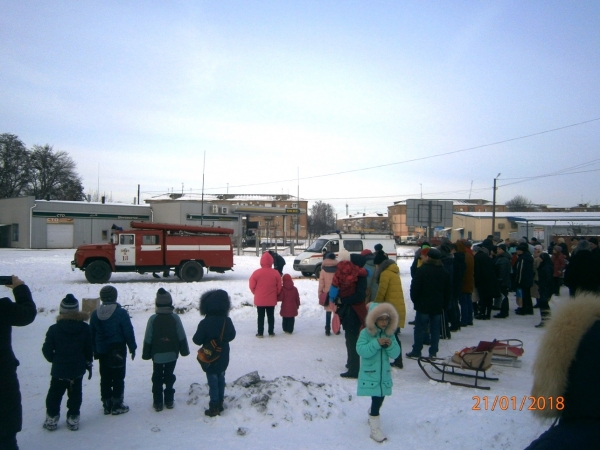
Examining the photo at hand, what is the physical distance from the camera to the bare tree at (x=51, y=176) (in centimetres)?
6000

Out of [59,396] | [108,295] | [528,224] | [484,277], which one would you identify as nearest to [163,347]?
[108,295]

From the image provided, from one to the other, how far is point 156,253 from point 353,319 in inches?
560

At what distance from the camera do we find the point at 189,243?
20.1m

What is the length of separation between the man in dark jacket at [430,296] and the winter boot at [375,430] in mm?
3092

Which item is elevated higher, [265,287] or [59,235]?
[59,235]

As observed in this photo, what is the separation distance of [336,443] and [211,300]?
227 centimetres

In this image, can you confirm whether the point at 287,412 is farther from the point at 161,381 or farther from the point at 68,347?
the point at 68,347

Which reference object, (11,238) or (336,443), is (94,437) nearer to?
(336,443)

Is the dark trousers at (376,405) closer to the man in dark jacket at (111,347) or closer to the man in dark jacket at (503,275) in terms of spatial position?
the man in dark jacket at (111,347)

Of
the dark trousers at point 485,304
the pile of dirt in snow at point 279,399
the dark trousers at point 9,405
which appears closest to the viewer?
the dark trousers at point 9,405

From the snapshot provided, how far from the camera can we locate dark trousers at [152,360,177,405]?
592 centimetres

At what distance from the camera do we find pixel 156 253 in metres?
19.6

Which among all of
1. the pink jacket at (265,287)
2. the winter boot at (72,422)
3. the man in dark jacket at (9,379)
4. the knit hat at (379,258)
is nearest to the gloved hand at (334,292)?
the knit hat at (379,258)
